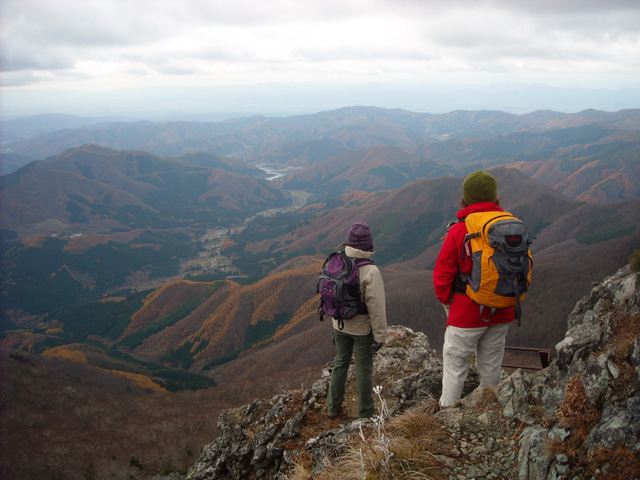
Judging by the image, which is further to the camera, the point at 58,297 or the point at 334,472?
the point at 58,297

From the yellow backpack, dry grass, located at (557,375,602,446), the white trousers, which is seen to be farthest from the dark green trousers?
dry grass, located at (557,375,602,446)

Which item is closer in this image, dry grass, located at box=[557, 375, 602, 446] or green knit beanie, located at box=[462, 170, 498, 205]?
dry grass, located at box=[557, 375, 602, 446]

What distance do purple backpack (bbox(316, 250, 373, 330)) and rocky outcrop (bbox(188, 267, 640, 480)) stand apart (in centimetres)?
193

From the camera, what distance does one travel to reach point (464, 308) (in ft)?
20.6

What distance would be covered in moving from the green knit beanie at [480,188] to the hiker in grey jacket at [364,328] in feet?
6.06

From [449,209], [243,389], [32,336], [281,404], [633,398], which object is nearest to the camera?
[633,398]

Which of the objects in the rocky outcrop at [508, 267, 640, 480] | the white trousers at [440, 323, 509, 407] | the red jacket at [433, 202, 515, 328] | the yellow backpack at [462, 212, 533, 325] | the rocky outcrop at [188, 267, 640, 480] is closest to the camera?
the rocky outcrop at [508, 267, 640, 480]

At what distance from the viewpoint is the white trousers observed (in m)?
6.45

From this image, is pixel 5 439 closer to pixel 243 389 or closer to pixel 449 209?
pixel 243 389

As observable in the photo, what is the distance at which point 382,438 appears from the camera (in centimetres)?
457

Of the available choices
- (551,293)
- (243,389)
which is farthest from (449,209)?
(243,389)

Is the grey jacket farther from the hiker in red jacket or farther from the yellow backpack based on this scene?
the yellow backpack

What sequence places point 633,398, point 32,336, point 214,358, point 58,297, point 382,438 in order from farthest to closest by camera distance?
point 58,297
point 32,336
point 214,358
point 382,438
point 633,398

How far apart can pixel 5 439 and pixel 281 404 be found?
4074 cm
